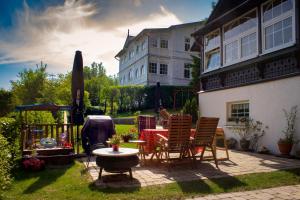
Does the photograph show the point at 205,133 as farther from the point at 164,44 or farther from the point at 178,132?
the point at 164,44

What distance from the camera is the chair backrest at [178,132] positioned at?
6.27m

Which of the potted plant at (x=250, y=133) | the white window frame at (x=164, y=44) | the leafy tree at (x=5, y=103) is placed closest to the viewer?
the potted plant at (x=250, y=133)

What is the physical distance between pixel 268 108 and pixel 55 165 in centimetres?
679

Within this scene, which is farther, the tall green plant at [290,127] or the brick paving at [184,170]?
the tall green plant at [290,127]

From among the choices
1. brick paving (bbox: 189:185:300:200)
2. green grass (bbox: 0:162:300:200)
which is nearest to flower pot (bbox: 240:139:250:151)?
green grass (bbox: 0:162:300:200)

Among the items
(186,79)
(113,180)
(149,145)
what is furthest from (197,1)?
(186,79)

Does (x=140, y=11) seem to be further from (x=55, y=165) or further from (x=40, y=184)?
(x=40, y=184)

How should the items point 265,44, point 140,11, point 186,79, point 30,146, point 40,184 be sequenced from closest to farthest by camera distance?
point 40,184
point 30,146
point 140,11
point 265,44
point 186,79

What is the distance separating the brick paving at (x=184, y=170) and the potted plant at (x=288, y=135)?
1.69 ft

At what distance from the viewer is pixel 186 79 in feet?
96.5

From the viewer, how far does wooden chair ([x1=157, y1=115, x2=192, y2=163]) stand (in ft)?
20.6

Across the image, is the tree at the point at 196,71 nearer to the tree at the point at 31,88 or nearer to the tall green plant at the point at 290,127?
the tall green plant at the point at 290,127

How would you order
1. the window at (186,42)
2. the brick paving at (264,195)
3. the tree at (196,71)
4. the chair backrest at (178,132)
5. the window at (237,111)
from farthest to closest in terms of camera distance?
the window at (186,42) → the tree at (196,71) → the window at (237,111) → the chair backrest at (178,132) → the brick paving at (264,195)

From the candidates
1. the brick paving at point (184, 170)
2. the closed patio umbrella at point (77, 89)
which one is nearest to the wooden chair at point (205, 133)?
the brick paving at point (184, 170)
